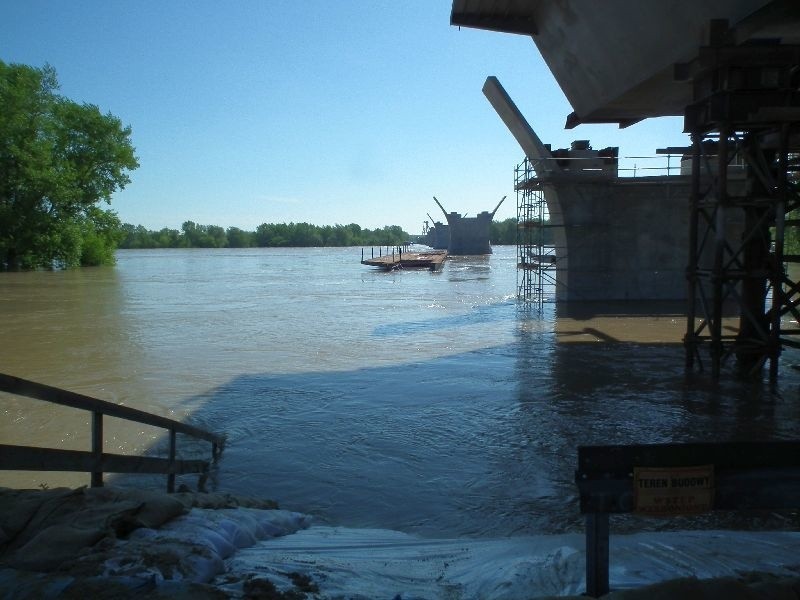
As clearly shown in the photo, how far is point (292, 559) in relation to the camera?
13.1 ft

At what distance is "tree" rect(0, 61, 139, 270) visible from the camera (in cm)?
5100

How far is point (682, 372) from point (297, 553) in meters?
11.2

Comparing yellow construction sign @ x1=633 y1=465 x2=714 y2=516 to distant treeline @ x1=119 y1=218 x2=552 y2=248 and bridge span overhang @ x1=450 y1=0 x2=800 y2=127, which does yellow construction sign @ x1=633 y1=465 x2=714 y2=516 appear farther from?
distant treeline @ x1=119 y1=218 x2=552 y2=248

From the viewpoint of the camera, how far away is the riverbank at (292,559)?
2920 mm

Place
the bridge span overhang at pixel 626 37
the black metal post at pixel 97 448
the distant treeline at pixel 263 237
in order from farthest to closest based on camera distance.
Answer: the distant treeline at pixel 263 237
the bridge span overhang at pixel 626 37
the black metal post at pixel 97 448

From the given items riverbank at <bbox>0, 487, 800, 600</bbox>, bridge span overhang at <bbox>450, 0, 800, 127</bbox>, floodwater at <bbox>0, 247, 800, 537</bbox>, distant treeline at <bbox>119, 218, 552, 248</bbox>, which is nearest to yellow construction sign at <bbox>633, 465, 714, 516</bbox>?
riverbank at <bbox>0, 487, 800, 600</bbox>

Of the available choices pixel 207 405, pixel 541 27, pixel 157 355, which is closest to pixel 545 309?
pixel 541 27

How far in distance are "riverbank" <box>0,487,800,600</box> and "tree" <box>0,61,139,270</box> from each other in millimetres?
Answer: 54143

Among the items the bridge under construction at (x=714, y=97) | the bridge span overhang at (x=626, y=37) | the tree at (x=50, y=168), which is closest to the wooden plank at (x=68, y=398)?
the bridge under construction at (x=714, y=97)

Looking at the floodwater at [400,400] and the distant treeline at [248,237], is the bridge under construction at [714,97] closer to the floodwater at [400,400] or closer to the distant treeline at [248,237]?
the floodwater at [400,400]

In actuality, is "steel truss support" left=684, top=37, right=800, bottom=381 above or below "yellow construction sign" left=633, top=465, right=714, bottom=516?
above

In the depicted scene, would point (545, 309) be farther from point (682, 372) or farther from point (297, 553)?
point (297, 553)

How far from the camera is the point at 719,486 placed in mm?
3031

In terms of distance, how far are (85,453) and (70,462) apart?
0.78 feet
